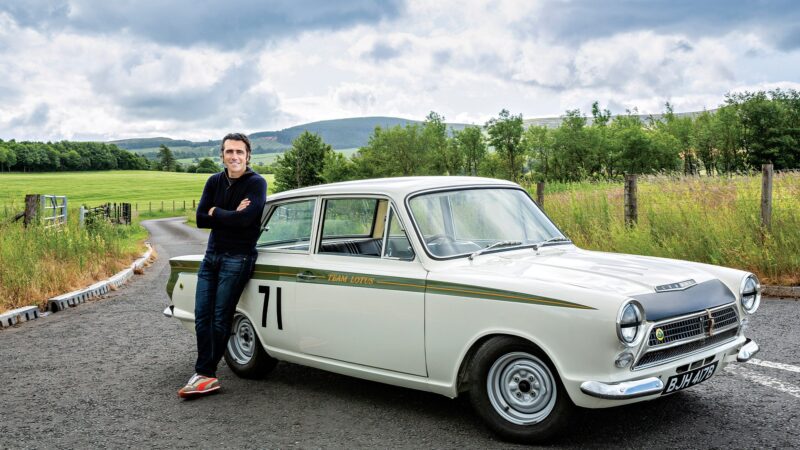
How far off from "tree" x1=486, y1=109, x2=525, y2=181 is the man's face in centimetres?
9585

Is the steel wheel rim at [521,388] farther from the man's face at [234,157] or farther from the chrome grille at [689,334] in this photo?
the man's face at [234,157]

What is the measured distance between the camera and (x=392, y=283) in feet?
16.9

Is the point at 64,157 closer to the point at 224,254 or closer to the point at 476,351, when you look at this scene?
the point at 224,254

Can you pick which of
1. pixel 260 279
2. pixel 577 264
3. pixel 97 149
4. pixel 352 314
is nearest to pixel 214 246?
pixel 260 279

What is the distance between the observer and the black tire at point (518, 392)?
437 centimetres

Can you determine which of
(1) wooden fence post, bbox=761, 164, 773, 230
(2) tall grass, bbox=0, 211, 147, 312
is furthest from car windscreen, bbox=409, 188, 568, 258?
(2) tall grass, bbox=0, 211, 147, 312

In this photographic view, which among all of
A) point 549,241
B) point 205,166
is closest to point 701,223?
point 549,241

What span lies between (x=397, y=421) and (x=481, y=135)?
101m

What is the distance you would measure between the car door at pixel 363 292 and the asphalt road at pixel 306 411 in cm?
48

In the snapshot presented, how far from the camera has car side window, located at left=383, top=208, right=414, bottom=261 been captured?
5.22 m

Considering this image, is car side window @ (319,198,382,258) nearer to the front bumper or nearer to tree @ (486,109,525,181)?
the front bumper

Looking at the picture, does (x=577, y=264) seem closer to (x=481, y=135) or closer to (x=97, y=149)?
(x=481, y=135)

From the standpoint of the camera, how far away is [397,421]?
5.12m

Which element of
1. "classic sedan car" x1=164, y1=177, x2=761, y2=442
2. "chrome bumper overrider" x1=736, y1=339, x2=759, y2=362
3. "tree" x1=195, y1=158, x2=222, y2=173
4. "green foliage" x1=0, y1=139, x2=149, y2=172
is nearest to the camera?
"classic sedan car" x1=164, y1=177, x2=761, y2=442
